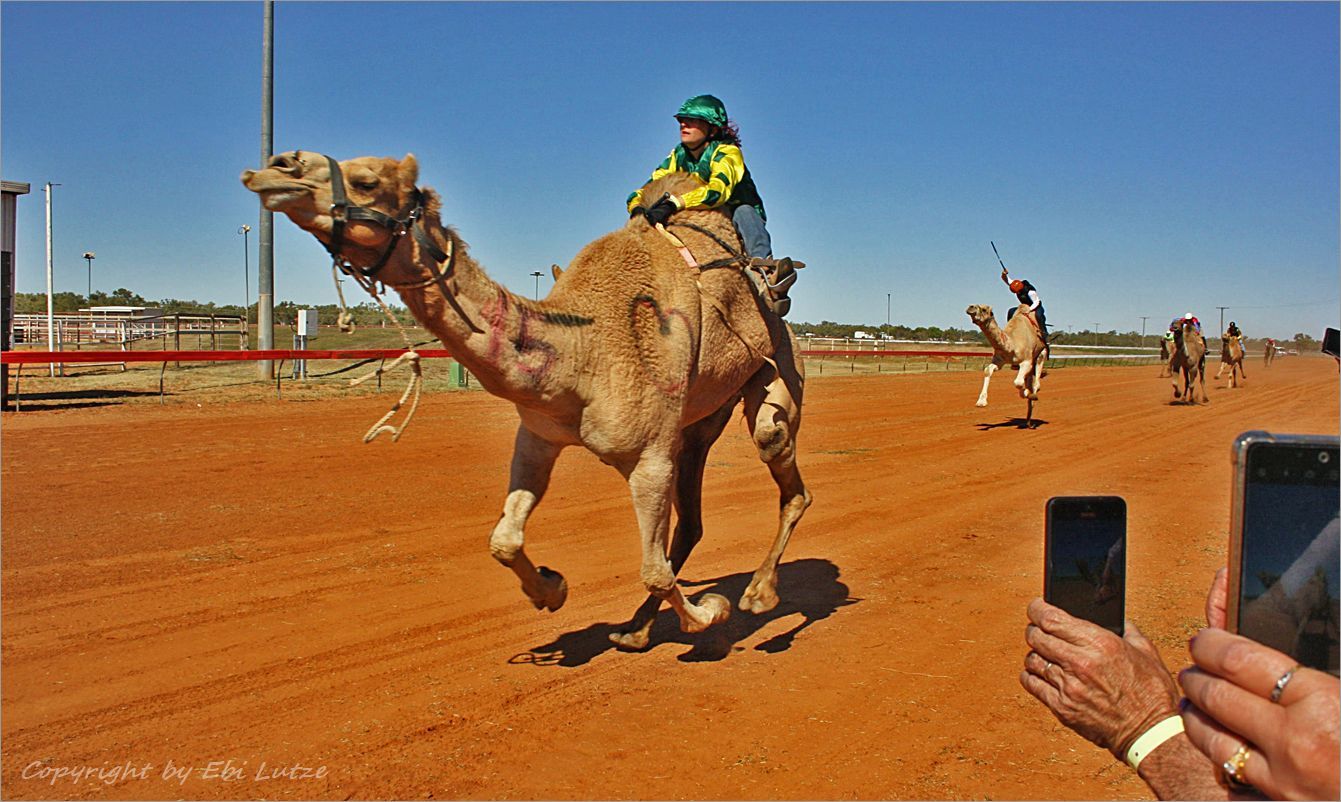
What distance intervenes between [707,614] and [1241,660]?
440 centimetres

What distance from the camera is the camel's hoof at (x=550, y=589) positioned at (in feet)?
19.4

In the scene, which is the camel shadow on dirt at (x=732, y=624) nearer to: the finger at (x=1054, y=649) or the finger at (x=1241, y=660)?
the finger at (x=1054, y=649)

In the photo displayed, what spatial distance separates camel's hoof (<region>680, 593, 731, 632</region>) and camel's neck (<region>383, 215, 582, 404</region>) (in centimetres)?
166

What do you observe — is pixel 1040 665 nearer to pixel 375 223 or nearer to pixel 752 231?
pixel 375 223

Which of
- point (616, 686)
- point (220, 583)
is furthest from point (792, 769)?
point (220, 583)

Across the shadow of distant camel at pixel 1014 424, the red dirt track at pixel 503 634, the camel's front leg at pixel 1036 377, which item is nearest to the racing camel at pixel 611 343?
the red dirt track at pixel 503 634

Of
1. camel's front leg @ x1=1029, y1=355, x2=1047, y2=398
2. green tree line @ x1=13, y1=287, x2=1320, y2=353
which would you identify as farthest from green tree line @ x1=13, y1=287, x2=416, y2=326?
camel's front leg @ x1=1029, y1=355, x2=1047, y2=398

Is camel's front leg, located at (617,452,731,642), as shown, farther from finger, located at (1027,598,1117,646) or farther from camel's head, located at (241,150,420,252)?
finger, located at (1027,598,1117,646)

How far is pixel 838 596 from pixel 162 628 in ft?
15.4

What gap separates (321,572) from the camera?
786 cm

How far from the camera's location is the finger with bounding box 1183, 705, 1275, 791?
1771 mm

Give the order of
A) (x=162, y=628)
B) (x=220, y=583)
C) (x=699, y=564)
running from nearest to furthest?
(x=162, y=628) → (x=220, y=583) → (x=699, y=564)

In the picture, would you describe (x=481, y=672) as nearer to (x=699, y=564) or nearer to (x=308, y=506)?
(x=699, y=564)

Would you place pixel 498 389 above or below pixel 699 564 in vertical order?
above
